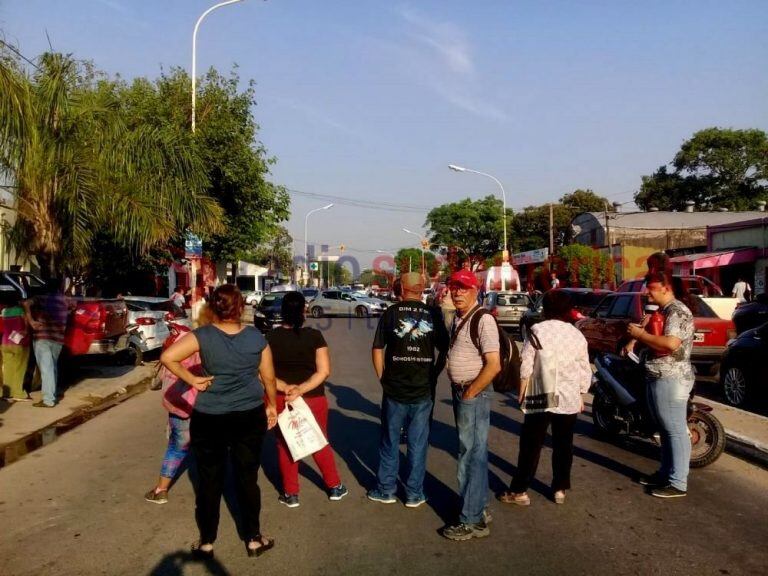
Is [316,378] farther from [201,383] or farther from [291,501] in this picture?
[201,383]

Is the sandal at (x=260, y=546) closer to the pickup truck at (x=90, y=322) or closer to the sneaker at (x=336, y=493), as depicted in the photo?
the sneaker at (x=336, y=493)

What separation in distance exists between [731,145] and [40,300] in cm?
5535

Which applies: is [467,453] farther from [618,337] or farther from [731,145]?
[731,145]

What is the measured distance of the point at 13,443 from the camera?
7930 millimetres

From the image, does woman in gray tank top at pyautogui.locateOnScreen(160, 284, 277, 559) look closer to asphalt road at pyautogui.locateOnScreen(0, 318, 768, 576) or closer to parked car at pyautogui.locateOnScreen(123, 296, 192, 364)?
asphalt road at pyautogui.locateOnScreen(0, 318, 768, 576)

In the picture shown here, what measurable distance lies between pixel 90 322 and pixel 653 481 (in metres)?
9.74

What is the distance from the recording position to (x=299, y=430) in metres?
5.35

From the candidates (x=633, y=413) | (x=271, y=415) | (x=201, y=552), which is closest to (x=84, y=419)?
(x=271, y=415)

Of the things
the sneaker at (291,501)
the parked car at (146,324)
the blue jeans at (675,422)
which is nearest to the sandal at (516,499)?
the blue jeans at (675,422)

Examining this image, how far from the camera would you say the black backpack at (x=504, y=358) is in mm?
4938

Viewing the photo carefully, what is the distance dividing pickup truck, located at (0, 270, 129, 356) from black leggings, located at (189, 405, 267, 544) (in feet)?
27.5

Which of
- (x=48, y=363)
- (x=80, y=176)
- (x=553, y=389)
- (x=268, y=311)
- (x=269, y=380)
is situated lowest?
(x=268, y=311)

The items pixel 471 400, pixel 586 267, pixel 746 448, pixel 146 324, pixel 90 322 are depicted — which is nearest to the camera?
pixel 471 400

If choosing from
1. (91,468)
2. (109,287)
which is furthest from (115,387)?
(109,287)
